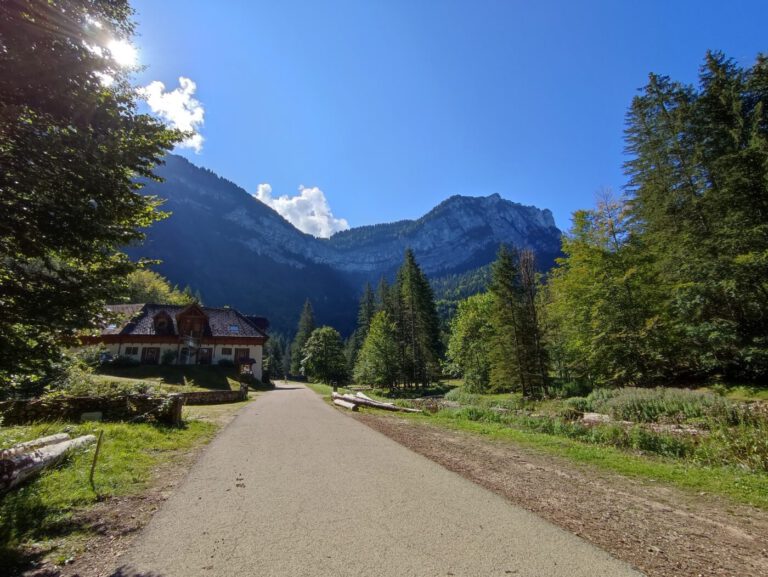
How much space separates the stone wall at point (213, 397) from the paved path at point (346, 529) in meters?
16.8

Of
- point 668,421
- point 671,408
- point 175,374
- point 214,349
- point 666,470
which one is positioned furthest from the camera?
point 214,349

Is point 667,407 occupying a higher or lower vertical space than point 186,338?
lower

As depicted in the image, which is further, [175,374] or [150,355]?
[150,355]

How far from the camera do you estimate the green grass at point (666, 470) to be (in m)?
6.75

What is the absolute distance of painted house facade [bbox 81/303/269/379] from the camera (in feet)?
141

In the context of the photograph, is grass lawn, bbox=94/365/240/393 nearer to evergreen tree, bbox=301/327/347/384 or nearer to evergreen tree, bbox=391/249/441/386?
evergreen tree, bbox=301/327/347/384

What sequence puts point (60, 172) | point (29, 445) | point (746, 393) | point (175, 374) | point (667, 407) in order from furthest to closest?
point (175, 374) → point (746, 393) → point (667, 407) → point (29, 445) → point (60, 172)

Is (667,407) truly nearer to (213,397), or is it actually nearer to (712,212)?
(712,212)

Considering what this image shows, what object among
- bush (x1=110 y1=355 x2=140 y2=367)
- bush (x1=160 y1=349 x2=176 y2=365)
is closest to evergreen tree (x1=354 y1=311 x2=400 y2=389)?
bush (x1=160 y1=349 x2=176 y2=365)

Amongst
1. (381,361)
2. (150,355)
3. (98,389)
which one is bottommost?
(98,389)

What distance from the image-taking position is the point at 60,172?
17.6ft

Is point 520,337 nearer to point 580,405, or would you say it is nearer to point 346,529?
point 580,405

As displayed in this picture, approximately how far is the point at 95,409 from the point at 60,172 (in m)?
10.7

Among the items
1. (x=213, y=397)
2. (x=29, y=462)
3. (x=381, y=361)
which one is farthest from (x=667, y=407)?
(x=381, y=361)
